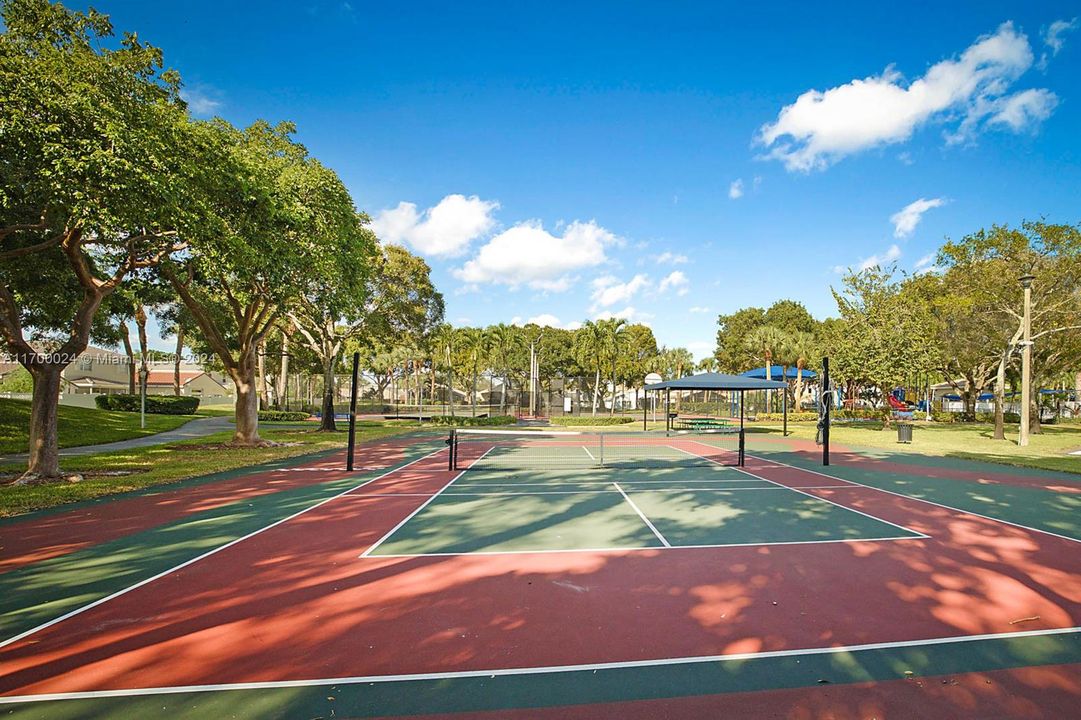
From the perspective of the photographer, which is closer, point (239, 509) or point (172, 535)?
point (172, 535)

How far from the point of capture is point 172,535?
25.7 feet

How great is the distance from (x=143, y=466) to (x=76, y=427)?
463 inches

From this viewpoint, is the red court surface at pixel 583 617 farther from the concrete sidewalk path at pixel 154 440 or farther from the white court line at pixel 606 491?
the concrete sidewalk path at pixel 154 440

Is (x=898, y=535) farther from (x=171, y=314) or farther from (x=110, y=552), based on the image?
(x=171, y=314)

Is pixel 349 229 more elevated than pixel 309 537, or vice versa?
pixel 349 229

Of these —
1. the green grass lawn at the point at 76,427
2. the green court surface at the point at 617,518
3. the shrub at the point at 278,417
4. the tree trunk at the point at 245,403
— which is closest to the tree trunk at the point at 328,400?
the green grass lawn at the point at 76,427

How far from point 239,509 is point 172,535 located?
1.86 m

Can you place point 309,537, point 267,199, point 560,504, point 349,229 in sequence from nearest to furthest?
point 309,537
point 560,504
point 267,199
point 349,229

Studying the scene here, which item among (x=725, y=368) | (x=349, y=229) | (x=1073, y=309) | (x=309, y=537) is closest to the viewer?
(x=309, y=537)

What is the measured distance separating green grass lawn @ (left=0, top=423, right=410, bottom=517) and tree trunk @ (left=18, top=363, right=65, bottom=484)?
25.1 inches

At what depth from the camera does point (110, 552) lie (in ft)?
22.9

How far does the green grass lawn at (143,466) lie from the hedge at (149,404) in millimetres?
16472

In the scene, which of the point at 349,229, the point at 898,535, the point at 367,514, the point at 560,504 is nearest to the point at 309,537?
the point at 367,514

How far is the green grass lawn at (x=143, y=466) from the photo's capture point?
33.8 feet
